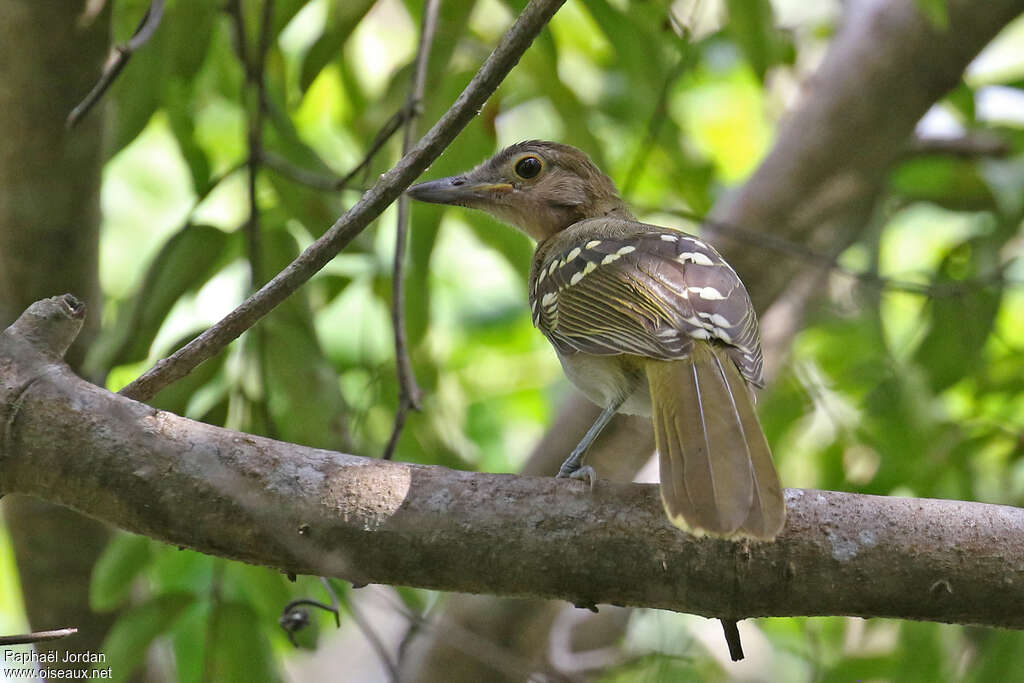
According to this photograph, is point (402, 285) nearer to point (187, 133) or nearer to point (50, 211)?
point (187, 133)

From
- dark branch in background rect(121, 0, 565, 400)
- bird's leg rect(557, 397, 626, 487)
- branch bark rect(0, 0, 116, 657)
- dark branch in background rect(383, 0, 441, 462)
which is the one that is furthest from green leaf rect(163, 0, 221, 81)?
bird's leg rect(557, 397, 626, 487)

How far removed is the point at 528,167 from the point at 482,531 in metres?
2.09

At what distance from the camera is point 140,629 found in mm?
2938

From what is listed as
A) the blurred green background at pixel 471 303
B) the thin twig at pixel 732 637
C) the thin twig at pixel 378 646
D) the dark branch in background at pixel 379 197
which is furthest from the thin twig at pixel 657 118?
the thin twig at pixel 732 637

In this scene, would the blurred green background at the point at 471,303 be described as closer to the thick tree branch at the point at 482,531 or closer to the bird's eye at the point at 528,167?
the bird's eye at the point at 528,167

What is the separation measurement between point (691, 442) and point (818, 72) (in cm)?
274

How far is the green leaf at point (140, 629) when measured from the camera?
9.47ft

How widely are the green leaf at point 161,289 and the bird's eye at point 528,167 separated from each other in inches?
45.6

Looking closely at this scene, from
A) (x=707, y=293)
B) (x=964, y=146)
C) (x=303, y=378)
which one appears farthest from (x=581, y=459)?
(x=964, y=146)

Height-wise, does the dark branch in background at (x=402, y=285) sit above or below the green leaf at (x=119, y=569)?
above

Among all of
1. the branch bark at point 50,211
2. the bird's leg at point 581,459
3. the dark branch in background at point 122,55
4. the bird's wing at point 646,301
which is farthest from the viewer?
the branch bark at point 50,211

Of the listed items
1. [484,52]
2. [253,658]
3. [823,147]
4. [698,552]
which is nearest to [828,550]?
[698,552]

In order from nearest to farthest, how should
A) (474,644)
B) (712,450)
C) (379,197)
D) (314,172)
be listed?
(379,197) → (712,450) → (314,172) → (474,644)

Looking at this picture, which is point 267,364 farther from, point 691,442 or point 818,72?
point 818,72
